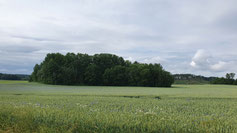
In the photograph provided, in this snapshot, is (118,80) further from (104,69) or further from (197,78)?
(197,78)

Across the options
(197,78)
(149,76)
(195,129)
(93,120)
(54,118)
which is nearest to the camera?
(195,129)

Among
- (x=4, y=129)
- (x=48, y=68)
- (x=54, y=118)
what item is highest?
(x=48, y=68)

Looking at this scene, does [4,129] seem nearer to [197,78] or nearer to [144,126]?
[144,126]

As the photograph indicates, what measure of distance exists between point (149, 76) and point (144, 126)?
232ft

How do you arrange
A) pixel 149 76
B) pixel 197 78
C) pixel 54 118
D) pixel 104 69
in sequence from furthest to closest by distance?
pixel 197 78 < pixel 104 69 < pixel 149 76 < pixel 54 118

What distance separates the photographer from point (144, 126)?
18.1 ft

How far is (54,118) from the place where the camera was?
21.8 ft

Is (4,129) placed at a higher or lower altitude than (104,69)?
lower

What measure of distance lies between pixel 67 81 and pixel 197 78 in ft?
251

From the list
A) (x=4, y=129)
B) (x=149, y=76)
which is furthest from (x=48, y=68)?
(x=4, y=129)

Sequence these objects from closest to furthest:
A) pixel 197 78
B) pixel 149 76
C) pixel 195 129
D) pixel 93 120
Answer: 1. pixel 195 129
2. pixel 93 120
3. pixel 149 76
4. pixel 197 78

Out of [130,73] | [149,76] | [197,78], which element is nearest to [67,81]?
[130,73]

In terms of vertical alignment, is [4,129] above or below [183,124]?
below

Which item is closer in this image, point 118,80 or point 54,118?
point 54,118
